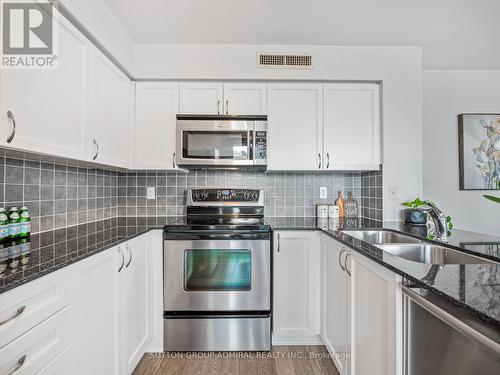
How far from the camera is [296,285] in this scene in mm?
2119

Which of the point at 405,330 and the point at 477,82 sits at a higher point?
the point at 477,82

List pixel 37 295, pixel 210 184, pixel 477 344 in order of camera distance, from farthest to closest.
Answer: pixel 210 184, pixel 37 295, pixel 477 344

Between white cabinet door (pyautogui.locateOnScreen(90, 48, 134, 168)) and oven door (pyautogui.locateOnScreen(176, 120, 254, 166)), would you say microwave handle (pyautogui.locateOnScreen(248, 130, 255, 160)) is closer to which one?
oven door (pyautogui.locateOnScreen(176, 120, 254, 166))

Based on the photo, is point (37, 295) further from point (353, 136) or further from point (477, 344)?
point (353, 136)

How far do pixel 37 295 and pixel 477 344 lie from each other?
4.31ft

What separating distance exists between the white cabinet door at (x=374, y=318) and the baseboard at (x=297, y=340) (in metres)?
0.71

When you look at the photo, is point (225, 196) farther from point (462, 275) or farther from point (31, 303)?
point (462, 275)

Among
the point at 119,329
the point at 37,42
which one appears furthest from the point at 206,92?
the point at 119,329

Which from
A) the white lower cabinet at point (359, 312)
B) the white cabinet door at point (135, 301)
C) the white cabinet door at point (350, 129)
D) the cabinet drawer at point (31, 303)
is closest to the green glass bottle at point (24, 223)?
the white cabinet door at point (135, 301)

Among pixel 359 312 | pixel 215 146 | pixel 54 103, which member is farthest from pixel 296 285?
pixel 54 103

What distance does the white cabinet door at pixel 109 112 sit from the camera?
68.2 inches

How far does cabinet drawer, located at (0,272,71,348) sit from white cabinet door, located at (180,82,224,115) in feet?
5.30

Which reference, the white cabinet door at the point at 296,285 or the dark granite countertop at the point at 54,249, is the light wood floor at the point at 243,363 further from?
the dark granite countertop at the point at 54,249

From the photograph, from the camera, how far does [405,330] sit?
1.02 meters
